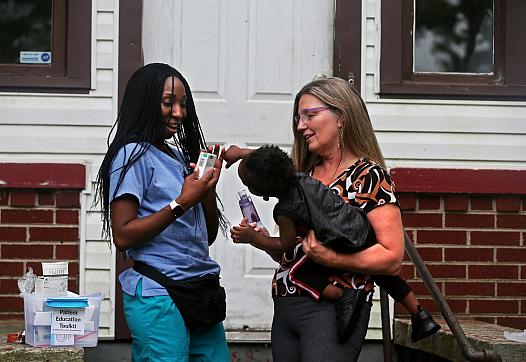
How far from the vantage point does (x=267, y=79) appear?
19.7ft

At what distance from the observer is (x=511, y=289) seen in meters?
6.08

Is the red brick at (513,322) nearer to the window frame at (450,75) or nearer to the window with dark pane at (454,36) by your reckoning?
the window frame at (450,75)

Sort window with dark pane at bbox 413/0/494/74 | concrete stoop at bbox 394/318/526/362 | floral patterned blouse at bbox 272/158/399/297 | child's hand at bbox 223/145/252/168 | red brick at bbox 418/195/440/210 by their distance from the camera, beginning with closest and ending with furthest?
1. floral patterned blouse at bbox 272/158/399/297
2. child's hand at bbox 223/145/252/168
3. concrete stoop at bbox 394/318/526/362
4. red brick at bbox 418/195/440/210
5. window with dark pane at bbox 413/0/494/74

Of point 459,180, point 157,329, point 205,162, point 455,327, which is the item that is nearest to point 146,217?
point 205,162

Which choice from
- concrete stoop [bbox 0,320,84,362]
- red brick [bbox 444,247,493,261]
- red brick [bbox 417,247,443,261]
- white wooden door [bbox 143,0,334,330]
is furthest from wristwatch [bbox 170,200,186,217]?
red brick [bbox 444,247,493,261]

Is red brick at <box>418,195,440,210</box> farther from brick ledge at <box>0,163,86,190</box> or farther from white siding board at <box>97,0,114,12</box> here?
white siding board at <box>97,0,114,12</box>

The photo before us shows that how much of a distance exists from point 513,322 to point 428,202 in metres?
0.91

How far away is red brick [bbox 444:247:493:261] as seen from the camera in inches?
237

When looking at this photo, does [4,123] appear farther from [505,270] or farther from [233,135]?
[505,270]

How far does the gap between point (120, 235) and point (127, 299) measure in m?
0.26

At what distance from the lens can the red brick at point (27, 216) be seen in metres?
5.79

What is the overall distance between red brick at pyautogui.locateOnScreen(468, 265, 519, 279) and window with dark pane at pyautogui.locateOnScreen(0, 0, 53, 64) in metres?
2.87

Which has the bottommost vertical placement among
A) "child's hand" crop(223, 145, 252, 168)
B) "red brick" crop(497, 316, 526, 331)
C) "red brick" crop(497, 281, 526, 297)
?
"red brick" crop(497, 316, 526, 331)

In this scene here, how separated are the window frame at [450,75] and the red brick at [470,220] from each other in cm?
72
